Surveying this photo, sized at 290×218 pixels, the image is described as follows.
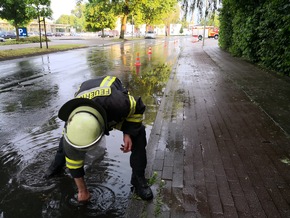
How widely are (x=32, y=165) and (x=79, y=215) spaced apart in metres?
1.45

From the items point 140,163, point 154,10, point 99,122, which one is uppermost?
point 154,10

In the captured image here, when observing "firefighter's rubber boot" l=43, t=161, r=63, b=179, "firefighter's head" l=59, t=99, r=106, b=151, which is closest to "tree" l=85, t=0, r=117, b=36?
"firefighter's rubber boot" l=43, t=161, r=63, b=179

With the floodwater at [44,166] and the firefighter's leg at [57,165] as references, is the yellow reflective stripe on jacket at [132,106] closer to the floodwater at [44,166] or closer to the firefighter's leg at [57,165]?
the floodwater at [44,166]

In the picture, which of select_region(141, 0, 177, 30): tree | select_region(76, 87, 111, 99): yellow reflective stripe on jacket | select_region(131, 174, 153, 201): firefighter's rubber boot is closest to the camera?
select_region(76, 87, 111, 99): yellow reflective stripe on jacket

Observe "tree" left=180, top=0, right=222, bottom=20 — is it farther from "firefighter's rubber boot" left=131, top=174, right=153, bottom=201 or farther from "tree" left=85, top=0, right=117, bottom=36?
"tree" left=85, top=0, right=117, bottom=36

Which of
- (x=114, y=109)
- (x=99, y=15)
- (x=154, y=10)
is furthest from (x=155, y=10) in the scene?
(x=114, y=109)

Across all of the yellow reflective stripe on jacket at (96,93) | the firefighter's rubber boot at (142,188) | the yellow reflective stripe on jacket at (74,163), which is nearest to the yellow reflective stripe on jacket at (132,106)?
the yellow reflective stripe on jacket at (96,93)

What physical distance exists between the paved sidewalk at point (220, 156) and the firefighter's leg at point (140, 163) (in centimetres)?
11

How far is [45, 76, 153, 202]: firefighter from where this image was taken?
2.22m

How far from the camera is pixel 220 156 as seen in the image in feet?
13.1

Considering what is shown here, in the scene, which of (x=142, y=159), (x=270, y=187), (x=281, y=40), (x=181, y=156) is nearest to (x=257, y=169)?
(x=270, y=187)

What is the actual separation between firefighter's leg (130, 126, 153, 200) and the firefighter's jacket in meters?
0.22

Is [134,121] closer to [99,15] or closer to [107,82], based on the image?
[107,82]

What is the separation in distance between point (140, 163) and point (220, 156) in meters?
1.46
